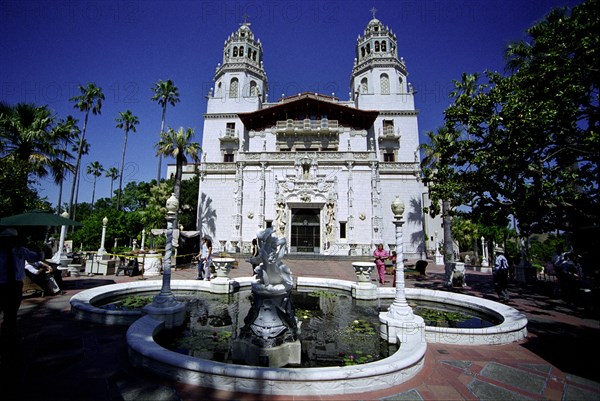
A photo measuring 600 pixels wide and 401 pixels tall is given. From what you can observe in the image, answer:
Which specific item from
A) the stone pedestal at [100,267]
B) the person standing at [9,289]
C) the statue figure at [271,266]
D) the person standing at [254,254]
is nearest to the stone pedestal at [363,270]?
the person standing at [254,254]

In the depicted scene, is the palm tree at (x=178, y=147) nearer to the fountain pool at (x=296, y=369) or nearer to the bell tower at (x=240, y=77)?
the bell tower at (x=240, y=77)

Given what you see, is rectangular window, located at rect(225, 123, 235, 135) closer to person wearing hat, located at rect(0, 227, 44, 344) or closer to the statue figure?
person wearing hat, located at rect(0, 227, 44, 344)

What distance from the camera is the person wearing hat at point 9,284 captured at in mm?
4414

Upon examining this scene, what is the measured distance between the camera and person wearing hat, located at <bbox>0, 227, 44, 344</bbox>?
4414 mm

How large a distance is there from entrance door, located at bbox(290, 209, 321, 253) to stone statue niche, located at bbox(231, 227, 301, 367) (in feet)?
72.0

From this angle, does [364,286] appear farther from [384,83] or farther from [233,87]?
[233,87]

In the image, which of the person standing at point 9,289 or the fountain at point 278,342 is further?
the person standing at point 9,289

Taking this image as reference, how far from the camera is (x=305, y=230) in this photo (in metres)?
27.6

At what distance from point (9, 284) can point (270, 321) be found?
14.7ft

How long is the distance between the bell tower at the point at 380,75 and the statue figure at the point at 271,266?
108 feet

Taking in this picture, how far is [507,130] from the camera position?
31.6 ft

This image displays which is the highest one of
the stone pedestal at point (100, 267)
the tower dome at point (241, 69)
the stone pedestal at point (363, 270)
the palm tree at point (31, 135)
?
the tower dome at point (241, 69)

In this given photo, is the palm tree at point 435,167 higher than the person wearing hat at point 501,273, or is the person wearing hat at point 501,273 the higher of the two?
the palm tree at point 435,167

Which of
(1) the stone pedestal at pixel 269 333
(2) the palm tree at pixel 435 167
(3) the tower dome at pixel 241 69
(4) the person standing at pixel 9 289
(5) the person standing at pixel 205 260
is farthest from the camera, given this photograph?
(3) the tower dome at pixel 241 69
